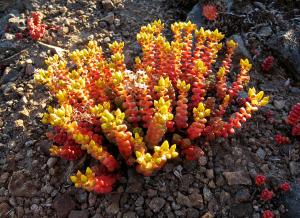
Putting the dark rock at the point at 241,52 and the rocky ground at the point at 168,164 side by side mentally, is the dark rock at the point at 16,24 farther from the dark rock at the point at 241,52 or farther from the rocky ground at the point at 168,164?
the dark rock at the point at 241,52

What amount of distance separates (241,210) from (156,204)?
0.84 metres

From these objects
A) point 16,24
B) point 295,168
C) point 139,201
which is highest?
point 295,168

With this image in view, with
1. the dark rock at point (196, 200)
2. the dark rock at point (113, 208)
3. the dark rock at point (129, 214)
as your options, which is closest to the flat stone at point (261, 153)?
the dark rock at point (196, 200)

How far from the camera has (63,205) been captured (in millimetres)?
3973

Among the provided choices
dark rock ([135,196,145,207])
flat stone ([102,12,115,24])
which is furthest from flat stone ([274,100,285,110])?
flat stone ([102,12,115,24])

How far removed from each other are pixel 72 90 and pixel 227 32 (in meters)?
2.89

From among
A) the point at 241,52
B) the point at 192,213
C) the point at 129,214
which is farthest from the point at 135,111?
the point at 241,52

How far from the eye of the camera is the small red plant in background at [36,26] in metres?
5.92

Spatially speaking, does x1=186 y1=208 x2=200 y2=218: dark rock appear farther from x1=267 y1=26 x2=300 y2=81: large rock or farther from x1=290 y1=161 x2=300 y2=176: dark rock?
x1=267 y1=26 x2=300 y2=81: large rock

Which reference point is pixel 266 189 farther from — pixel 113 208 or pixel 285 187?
pixel 113 208

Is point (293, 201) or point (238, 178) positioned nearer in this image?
point (293, 201)

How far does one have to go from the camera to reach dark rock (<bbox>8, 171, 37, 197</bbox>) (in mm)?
4152

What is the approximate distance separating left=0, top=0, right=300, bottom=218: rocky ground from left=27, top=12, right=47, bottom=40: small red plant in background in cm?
12

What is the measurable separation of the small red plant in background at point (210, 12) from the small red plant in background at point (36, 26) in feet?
8.18
